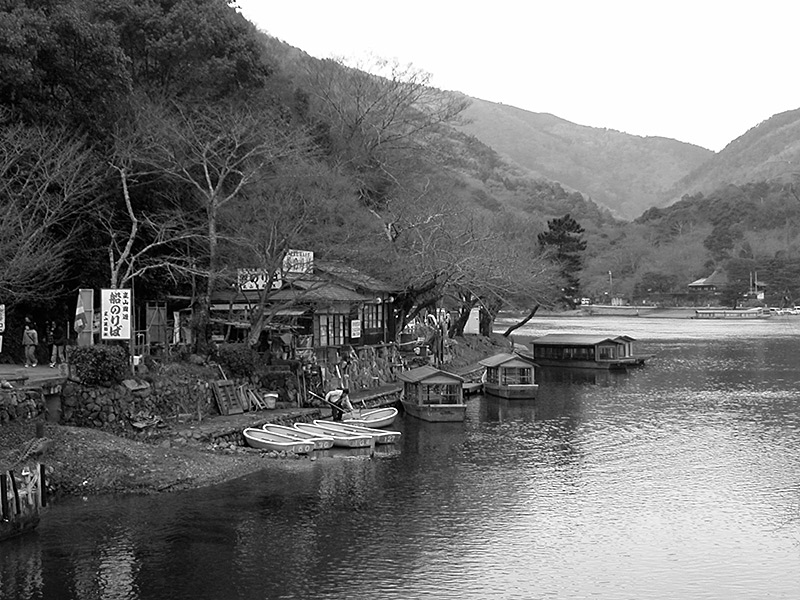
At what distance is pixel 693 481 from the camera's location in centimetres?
2475

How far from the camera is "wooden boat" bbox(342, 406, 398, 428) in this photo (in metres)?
30.2

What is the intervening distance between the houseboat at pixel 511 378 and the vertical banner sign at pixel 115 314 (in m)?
19.6

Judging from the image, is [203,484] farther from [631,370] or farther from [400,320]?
[631,370]

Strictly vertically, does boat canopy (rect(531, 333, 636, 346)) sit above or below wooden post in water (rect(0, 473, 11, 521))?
above

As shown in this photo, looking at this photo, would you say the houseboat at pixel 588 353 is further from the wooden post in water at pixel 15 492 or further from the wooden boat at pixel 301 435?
the wooden post in water at pixel 15 492

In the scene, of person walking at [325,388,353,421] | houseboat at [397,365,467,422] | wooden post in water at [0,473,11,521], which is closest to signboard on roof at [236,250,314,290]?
person walking at [325,388,353,421]

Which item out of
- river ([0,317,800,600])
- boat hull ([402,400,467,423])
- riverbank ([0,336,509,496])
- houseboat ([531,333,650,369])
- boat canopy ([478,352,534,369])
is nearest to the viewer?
river ([0,317,800,600])

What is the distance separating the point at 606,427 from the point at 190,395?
53.1ft

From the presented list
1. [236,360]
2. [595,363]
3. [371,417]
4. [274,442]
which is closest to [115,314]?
[236,360]

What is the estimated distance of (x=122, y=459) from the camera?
22.9 metres

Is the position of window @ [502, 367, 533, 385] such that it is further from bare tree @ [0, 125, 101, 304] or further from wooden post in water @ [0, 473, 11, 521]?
wooden post in water @ [0, 473, 11, 521]

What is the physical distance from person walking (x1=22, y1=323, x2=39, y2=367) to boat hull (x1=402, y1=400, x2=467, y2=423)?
14317 mm

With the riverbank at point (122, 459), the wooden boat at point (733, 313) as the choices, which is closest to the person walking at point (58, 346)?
the riverbank at point (122, 459)

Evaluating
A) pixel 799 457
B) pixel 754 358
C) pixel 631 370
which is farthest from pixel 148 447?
pixel 754 358
